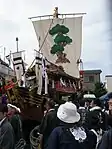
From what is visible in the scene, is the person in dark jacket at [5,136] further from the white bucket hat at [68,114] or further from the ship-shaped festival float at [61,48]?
the ship-shaped festival float at [61,48]

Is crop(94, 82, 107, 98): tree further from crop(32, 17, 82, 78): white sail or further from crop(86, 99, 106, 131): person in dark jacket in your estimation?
crop(86, 99, 106, 131): person in dark jacket

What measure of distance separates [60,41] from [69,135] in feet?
89.3

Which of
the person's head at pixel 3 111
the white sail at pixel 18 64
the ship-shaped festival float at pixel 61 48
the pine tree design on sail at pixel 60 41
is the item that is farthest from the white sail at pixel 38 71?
the person's head at pixel 3 111

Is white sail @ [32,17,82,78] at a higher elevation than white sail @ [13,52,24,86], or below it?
higher

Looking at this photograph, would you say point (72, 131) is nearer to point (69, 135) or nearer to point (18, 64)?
point (69, 135)

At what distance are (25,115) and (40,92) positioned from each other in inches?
51.6

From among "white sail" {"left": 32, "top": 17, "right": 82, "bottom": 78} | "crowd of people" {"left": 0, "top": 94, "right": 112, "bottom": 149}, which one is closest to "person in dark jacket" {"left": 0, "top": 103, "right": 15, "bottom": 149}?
"crowd of people" {"left": 0, "top": 94, "right": 112, "bottom": 149}

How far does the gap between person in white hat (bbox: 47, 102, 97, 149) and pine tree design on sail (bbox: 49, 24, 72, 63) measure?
2625 cm

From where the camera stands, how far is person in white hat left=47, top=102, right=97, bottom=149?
14.2ft

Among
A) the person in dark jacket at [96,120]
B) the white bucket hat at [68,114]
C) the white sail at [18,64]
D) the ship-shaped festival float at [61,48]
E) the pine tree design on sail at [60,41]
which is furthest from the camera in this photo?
the pine tree design on sail at [60,41]

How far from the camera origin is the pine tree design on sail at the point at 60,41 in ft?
102

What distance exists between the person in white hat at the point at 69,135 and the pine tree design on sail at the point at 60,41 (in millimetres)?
26255

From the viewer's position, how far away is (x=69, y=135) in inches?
171

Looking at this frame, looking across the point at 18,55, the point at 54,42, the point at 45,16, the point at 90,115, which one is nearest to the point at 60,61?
the point at 54,42
